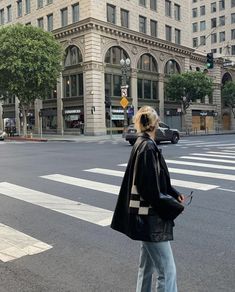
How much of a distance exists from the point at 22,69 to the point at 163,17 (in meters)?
20.8

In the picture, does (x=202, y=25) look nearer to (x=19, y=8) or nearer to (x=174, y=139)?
(x=19, y=8)

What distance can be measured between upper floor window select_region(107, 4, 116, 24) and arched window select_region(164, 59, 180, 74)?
1017 cm

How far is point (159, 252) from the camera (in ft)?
10.4

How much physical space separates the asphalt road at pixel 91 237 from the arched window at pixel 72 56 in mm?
31818

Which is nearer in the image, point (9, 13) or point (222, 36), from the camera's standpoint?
point (9, 13)

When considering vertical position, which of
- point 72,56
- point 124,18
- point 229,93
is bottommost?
point 229,93

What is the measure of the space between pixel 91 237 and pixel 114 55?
38.0 m

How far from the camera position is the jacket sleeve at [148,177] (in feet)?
9.93

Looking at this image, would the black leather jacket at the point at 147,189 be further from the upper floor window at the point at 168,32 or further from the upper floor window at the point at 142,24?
the upper floor window at the point at 168,32

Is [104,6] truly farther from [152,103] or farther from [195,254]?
[195,254]

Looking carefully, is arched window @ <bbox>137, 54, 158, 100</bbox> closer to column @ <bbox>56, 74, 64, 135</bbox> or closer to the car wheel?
column @ <bbox>56, 74, 64, 135</bbox>

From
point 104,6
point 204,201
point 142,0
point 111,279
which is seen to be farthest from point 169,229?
point 142,0

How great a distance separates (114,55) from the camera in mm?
42125

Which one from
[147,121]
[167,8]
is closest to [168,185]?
[147,121]
